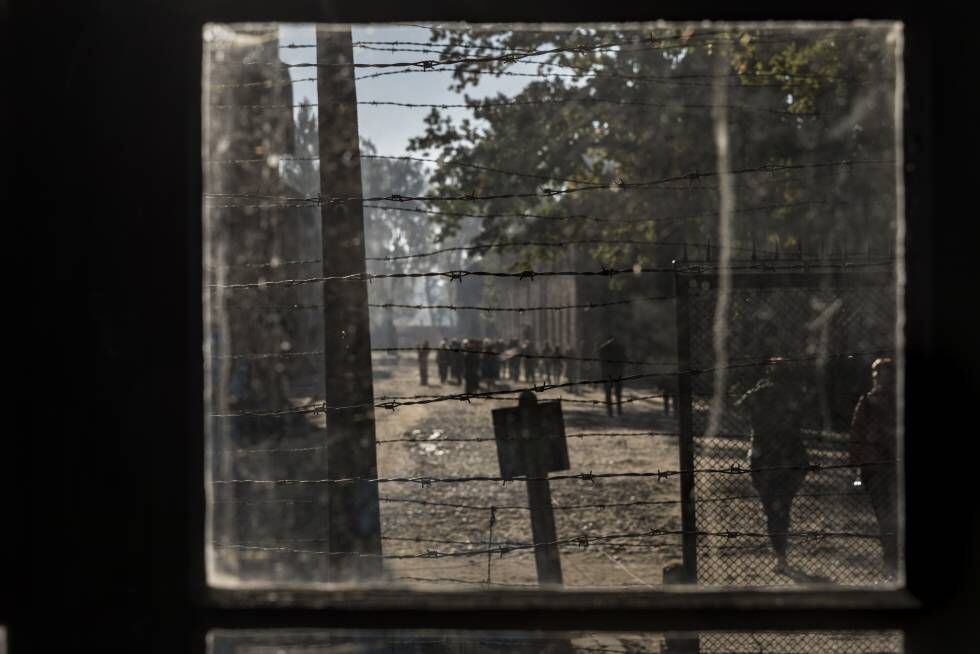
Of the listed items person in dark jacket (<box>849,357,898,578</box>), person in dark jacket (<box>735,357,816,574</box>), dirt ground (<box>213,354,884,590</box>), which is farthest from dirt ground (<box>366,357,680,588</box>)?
person in dark jacket (<box>849,357,898,578</box>)

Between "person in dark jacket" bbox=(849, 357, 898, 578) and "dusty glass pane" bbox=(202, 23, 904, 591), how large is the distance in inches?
0.7

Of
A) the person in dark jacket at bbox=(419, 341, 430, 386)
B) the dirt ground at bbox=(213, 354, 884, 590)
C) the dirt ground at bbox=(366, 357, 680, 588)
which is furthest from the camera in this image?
the person in dark jacket at bbox=(419, 341, 430, 386)

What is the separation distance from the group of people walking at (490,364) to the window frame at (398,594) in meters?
1.35

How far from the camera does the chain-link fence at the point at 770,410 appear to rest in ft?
8.90

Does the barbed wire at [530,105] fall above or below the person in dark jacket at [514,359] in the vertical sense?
above

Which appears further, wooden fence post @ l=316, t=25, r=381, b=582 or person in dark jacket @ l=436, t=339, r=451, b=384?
person in dark jacket @ l=436, t=339, r=451, b=384

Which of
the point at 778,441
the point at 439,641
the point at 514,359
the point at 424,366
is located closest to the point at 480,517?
the point at 514,359

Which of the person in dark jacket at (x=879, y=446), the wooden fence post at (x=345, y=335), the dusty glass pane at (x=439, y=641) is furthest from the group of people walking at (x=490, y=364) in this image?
the dusty glass pane at (x=439, y=641)

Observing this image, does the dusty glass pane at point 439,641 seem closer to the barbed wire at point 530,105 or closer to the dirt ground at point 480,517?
the dirt ground at point 480,517

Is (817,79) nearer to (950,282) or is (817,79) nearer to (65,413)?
(950,282)

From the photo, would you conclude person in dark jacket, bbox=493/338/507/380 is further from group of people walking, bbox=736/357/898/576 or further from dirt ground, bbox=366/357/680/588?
group of people walking, bbox=736/357/898/576

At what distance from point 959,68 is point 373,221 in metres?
1.42

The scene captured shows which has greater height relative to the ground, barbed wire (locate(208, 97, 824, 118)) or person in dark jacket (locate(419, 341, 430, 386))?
barbed wire (locate(208, 97, 824, 118))

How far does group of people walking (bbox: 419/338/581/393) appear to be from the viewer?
9.41ft
